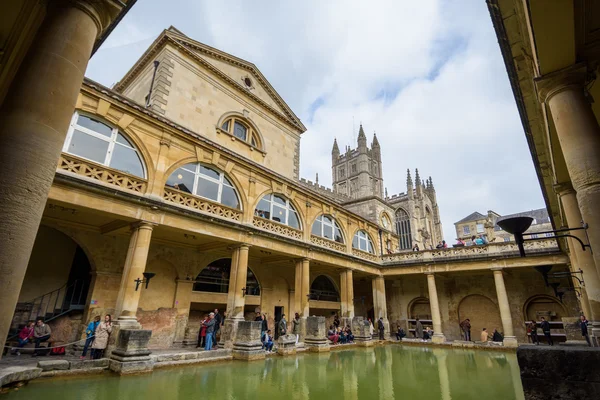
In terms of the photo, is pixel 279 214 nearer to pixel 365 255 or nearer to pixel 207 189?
pixel 207 189

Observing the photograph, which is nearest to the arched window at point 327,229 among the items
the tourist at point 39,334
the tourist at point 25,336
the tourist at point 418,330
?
the tourist at point 418,330

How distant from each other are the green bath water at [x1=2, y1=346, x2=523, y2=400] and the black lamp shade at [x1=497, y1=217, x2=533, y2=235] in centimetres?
388

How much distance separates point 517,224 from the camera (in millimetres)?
4785

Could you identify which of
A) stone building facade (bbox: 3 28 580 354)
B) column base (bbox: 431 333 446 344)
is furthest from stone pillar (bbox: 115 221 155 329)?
column base (bbox: 431 333 446 344)

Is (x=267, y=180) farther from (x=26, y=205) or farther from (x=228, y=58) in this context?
(x=26, y=205)

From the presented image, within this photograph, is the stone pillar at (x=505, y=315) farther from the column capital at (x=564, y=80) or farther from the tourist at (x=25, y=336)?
the tourist at (x=25, y=336)

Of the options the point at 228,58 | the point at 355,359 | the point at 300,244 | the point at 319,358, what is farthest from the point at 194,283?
the point at 228,58

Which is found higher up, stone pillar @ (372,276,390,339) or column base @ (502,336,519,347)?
stone pillar @ (372,276,390,339)

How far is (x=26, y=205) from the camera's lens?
273 centimetres

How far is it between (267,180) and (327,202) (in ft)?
16.8

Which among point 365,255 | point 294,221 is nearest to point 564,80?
point 294,221

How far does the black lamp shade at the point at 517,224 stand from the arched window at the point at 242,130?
1450 centimetres

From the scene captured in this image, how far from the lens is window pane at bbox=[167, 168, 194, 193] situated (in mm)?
12250

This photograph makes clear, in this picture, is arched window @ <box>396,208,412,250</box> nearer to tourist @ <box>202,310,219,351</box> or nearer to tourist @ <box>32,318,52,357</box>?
tourist @ <box>202,310,219,351</box>
